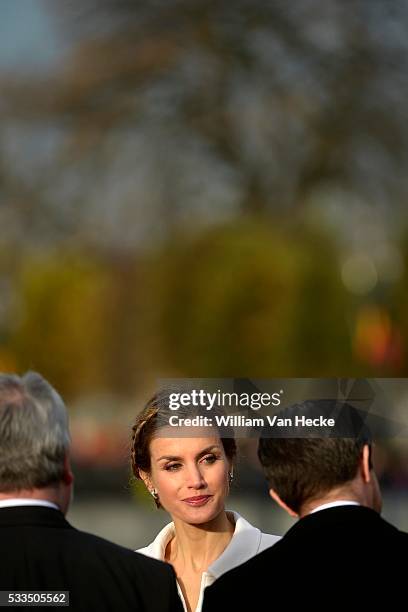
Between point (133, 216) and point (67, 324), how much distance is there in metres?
5.71

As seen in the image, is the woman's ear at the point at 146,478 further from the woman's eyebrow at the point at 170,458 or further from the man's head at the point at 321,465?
the man's head at the point at 321,465

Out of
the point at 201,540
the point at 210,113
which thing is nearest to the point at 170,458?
the point at 201,540

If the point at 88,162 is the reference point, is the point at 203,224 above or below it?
below

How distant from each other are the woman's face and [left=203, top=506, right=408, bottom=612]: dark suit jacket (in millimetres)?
139

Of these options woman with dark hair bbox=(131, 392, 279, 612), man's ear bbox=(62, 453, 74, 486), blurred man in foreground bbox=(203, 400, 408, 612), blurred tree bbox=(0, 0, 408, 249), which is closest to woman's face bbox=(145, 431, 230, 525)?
woman with dark hair bbox=(131, 392, 279, 612)

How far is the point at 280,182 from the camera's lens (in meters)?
23.3

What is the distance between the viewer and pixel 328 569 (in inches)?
76.2

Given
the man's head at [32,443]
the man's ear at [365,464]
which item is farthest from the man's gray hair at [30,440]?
the man's ear at [365,464]

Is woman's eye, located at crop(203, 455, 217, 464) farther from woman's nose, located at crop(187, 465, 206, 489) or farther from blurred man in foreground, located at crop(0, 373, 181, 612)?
blurred man in foreground, located at crop(0, 373, 181, 612)

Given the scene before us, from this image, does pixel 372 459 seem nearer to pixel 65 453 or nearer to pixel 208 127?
pixel 65 453

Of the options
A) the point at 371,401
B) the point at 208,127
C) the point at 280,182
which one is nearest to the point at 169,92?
the point at 208,127

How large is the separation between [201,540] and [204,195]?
20.9 meters

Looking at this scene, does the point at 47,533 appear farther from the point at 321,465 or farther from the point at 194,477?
the point at 321,465

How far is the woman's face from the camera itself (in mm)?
2041
